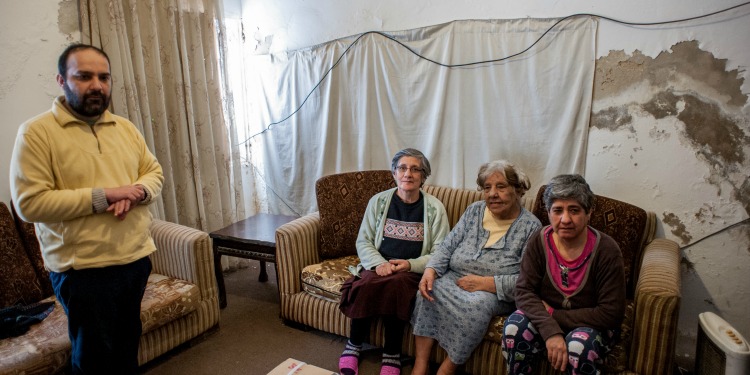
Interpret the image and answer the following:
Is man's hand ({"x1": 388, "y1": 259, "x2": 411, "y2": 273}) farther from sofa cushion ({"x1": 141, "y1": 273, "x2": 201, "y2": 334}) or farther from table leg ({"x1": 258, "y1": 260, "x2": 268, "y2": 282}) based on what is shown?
table leg ({"x1": 258, "y1": 260, "x2": 268, "y2": 282})

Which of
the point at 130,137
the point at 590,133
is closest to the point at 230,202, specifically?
the point at 130,137

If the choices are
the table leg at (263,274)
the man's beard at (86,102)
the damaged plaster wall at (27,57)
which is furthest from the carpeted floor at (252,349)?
the man's beard at (86,102)

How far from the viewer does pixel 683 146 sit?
6.79 feet

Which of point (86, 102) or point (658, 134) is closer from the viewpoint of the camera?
point (86, 102)

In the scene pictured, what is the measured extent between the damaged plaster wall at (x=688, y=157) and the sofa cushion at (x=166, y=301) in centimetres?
225

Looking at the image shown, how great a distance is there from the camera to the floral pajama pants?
154 cm

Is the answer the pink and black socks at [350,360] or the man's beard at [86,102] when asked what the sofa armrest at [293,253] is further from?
the man's beard at [86,102]

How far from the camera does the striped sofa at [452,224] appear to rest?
1575mm

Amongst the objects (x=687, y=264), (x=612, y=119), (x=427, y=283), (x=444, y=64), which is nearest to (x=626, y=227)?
(x=687, y=264)

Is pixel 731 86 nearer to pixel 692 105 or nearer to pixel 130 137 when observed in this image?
pixel 692 105

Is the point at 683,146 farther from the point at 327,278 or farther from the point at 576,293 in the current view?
the point at 327,278

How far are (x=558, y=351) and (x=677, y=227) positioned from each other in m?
1.10

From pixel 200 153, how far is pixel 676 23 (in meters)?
2.95

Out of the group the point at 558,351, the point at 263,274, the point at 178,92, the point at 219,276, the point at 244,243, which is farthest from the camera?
the point at 263,274
